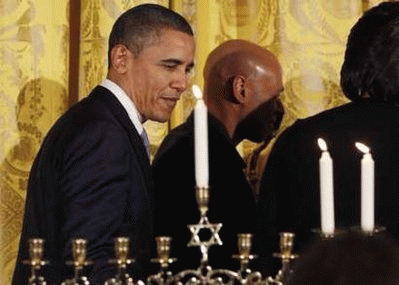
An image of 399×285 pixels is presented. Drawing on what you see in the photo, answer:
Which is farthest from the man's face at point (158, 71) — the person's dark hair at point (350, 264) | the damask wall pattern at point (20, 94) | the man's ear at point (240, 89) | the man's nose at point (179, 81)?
the person's dark hair at point (350, 264)

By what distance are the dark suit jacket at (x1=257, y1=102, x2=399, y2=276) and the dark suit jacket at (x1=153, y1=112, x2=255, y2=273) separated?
0.22 m

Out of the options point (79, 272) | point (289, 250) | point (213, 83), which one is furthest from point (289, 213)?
point (213, 83)

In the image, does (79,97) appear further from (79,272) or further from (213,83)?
(79,272)

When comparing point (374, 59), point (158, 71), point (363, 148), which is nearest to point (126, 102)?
point (158, 71)

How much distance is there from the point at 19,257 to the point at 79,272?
0.58 m

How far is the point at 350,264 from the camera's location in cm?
94

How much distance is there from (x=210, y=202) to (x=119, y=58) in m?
0.46

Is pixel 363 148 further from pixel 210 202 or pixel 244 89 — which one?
pixel 244 89

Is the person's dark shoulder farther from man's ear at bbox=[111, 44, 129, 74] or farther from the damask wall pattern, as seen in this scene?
the damask wall pattern

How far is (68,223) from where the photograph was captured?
6.77 feet

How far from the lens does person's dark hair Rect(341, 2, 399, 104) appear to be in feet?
6.35

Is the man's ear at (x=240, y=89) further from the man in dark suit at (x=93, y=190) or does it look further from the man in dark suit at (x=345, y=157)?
the man in dark suit at (x=345, y=157)

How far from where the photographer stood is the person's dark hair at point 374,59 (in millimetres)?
1936

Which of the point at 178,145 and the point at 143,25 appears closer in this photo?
the point at 178,145
